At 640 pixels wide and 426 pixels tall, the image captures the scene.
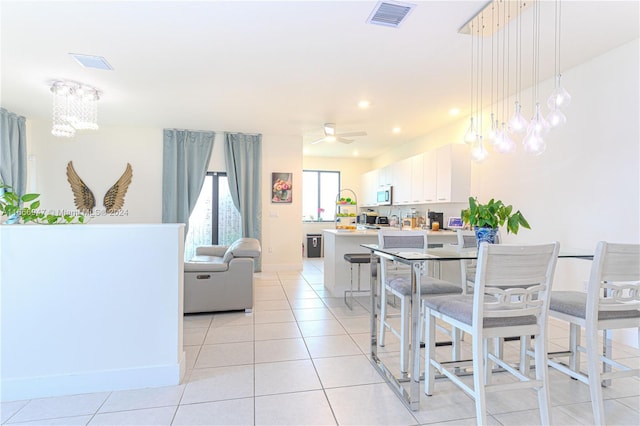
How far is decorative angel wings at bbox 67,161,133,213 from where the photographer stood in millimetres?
5668

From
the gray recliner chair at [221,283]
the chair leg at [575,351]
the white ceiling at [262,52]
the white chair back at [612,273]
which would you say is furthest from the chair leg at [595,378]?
the gray recliner chair at [221,283]

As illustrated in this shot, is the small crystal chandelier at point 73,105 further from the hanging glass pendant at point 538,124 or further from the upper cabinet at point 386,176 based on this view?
the upper cabinet at point 386,176

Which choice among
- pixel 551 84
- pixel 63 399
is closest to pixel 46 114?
pixel 63 399

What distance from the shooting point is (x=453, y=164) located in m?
4.75

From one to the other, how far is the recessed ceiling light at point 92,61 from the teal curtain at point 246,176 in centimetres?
282

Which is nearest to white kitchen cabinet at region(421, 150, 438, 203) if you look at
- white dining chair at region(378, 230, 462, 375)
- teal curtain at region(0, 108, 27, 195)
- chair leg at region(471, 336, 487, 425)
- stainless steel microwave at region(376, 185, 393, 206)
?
stainless steel microwave at region(376, 185, 393, 206)

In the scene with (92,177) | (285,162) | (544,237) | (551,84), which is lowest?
(544,237)

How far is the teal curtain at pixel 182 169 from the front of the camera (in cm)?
595

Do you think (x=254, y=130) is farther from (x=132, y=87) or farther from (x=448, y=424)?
(x=448, y=424)

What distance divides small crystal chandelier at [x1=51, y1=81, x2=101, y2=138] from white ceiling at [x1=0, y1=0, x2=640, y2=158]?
0.43 feet

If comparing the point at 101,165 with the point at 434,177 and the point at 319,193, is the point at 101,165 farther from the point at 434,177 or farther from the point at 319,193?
the point at 434,177

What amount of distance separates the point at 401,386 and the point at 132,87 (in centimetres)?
435

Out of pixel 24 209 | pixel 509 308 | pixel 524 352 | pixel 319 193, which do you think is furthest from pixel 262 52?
pixel 319 193

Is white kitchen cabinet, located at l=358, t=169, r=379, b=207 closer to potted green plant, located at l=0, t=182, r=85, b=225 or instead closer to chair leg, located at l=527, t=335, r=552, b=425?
chair leg, located at l=527, t=335, r=552, b=425
